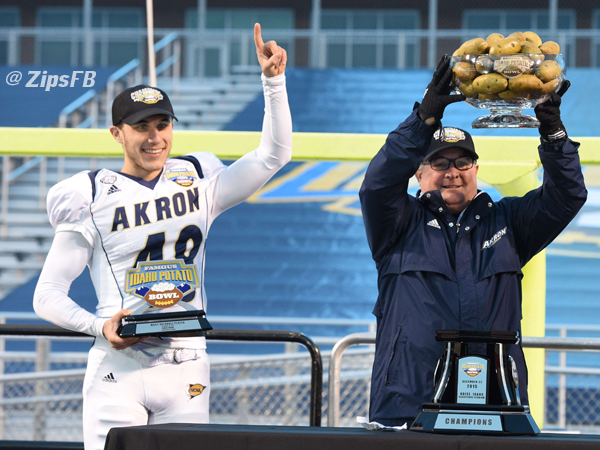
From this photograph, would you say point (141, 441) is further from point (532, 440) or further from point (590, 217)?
point (590, 217)

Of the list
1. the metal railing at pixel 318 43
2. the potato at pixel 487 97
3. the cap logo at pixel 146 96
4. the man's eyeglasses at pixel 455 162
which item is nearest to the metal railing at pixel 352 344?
the man's eyeglasses at pixel 455 162

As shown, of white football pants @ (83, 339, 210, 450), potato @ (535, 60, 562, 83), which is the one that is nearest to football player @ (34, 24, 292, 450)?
white football pants @ (83, 339, 210, 450)

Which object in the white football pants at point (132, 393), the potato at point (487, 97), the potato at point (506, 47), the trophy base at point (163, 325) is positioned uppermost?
the potato at point (506, 47)

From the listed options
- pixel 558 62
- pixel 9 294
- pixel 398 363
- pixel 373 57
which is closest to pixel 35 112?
pixel 398 363

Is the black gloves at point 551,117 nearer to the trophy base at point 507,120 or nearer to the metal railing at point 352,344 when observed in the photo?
the trophy base at point 507,120

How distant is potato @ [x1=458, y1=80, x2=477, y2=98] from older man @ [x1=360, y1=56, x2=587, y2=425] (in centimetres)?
3

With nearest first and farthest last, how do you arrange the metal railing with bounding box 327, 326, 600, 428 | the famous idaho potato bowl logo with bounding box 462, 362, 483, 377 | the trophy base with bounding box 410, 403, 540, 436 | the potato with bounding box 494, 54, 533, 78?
the trophy base with bounding box 410, 403, 540, 436 < the famous idaho potato bowl logo with bounding box 462, 362, 483, 377 < the potato with bounding box 494, 54, 533, 78 < the metal railing with bounding box 327, 326, 600, 428

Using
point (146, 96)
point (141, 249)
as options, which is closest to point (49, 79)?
point (146, 96)

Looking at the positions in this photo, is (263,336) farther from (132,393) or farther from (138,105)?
(138,105)

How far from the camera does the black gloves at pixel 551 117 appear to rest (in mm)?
2051

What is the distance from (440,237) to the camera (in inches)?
89.3

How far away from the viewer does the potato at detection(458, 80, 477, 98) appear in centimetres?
197

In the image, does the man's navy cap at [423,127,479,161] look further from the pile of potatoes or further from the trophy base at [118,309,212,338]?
the trophy base at [118,309,212,338]

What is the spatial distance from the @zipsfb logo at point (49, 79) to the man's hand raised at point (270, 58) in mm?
1000
